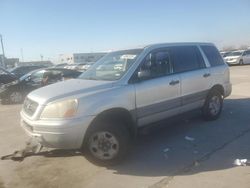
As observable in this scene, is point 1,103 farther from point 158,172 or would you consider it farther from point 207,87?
point 158,172

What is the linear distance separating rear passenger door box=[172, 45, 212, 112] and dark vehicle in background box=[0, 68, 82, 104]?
7661 mm

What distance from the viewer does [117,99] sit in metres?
5.05

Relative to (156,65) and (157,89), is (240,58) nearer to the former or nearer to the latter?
(156,65)

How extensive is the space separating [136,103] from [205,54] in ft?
9.38

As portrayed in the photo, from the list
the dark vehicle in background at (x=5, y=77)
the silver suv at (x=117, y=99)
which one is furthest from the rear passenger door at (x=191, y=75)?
the dark vehicle in background at (x=5, y=77)

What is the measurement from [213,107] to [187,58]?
1.53 m

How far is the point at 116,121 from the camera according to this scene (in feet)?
16.8

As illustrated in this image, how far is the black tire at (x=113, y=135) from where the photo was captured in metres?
4.86

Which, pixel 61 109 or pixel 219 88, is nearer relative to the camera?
pixel 61 109

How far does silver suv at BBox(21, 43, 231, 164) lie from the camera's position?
4676 millimetres

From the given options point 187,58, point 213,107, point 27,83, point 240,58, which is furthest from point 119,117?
point 240,58

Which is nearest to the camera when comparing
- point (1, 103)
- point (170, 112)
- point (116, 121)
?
point (116, 121)

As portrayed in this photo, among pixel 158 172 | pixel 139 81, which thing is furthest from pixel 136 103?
pixel 158 172

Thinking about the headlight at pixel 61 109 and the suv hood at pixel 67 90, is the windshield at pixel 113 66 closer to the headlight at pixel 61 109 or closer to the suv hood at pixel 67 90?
the suv hood at pixel 67 90
